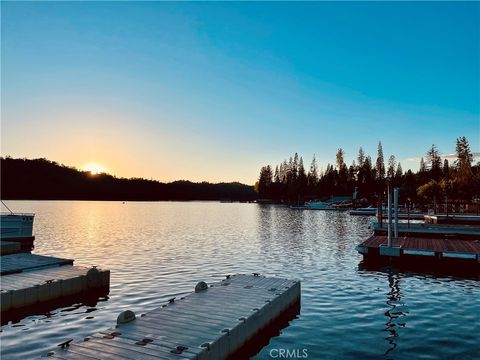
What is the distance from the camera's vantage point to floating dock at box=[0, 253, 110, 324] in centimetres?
1673

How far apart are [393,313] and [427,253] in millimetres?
12733

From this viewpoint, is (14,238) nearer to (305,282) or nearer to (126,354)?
A: (305,282)

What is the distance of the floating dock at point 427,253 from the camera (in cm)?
2729

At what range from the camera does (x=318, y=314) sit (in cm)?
1723

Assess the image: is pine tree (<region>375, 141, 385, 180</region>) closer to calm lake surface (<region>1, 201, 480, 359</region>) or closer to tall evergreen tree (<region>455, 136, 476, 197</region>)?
tall evergreen tree (<region>455, 136, 476, 197</region>)

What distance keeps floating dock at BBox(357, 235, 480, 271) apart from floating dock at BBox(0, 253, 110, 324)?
68.4 ft

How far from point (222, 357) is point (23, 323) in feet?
32.2

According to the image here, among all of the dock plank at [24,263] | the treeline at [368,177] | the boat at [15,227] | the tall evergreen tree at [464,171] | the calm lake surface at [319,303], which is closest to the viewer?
the calm lake surface at [319,303]

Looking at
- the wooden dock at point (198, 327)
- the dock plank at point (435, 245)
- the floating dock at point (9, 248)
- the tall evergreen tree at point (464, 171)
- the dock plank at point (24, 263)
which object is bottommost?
the floating dock at point (9, 248)

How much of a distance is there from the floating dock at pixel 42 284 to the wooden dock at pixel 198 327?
7.13 metres

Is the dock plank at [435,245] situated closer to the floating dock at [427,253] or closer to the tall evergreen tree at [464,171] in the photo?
the floating dock at [427,253]

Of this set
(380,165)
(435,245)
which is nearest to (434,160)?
(380,165)

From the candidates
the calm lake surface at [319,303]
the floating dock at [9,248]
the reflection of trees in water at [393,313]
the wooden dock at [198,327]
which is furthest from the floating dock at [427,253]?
the floating dock at [9,248]

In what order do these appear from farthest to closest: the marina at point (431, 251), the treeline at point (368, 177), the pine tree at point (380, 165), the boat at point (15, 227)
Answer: the pine tree at point (380, 165), the treeline at point (368, 177), the boat at point (15, 227), the marina at point (431, 251)
